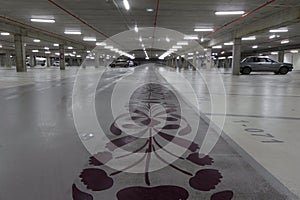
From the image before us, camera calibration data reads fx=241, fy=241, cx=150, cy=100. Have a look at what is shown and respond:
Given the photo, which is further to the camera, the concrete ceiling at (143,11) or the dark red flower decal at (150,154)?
the concrete ceiling at (143,11)

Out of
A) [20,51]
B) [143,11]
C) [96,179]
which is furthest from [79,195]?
[20,51]

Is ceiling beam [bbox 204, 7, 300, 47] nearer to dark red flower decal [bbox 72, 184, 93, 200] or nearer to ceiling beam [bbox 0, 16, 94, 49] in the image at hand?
dark red flower decal [bbox 72, 184, 93, 200]

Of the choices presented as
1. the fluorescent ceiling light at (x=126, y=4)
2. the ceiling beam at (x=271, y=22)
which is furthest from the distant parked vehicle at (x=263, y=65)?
the fluorescent ceiling light at (x=126, y=4)

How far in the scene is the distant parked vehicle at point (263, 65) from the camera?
20750mm


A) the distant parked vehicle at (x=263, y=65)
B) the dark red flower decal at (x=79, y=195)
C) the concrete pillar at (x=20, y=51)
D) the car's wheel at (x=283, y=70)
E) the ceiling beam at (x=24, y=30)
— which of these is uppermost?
the ceiling beam at (x=24, y=30)

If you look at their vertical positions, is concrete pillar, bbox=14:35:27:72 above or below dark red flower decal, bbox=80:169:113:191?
above

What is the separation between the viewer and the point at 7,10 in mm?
13289

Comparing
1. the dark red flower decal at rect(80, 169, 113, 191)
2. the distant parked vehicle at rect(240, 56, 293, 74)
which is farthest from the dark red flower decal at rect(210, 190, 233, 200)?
the distant parked vehicle at rect(240, 56, 293, 74)

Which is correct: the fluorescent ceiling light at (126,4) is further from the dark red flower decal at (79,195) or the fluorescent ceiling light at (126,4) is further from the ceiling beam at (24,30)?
the dark red flower decal at (79,195)

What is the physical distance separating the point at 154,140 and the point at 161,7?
10.1 metres

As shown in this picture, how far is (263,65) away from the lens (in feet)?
68.2

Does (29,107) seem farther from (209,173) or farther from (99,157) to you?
(209,173)

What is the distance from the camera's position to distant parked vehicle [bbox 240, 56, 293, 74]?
20.8 metres

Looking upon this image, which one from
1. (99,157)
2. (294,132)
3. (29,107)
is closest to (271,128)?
(294,132)
